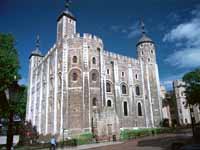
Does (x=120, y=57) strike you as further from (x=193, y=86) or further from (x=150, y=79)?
(x=193, y=86)

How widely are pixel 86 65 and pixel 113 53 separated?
28.1 feet

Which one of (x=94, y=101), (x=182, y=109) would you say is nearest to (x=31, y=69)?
(x=94, y=101)

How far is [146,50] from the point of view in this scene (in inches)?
1775

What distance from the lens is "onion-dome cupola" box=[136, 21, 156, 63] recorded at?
44.6m

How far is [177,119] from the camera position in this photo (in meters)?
57.2

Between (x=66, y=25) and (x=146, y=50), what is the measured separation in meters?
18.6

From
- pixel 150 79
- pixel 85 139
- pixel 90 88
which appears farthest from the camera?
pixel 150 79

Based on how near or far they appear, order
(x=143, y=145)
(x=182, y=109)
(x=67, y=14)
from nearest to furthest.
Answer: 1. (x=143, y=145)
2. (x=67, y=14)
3. (x=182, y=109)

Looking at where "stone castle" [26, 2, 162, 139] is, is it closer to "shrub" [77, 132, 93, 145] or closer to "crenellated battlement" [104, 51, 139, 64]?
"crenellated battlement" [104, 51, 139, 64]

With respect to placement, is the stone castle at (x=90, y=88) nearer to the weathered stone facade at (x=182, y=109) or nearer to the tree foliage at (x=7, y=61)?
the tree foliage at (x=7, y=61)

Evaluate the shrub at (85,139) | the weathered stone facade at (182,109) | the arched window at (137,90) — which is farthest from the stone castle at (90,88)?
the weathered stone facade at (182,109)

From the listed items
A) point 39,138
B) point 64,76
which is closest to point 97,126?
point 64,76

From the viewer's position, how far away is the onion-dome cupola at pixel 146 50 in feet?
146

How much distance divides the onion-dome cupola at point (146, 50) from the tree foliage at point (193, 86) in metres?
8.94
